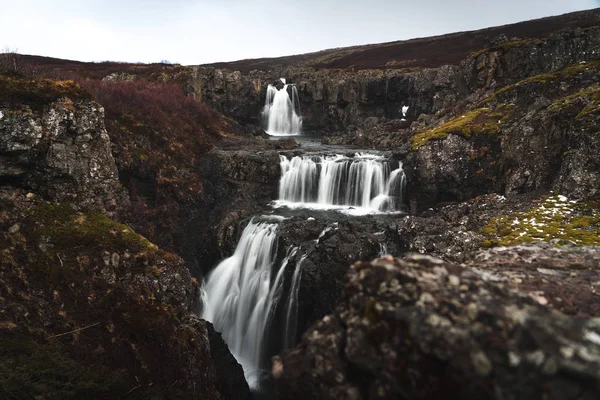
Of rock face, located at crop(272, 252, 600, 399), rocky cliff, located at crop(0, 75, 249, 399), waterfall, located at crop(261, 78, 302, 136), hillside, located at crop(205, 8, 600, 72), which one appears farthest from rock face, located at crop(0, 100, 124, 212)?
hillside, located at crop(205, 8, 600, 72)

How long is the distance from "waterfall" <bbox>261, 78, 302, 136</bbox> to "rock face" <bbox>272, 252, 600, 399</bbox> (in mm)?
47276

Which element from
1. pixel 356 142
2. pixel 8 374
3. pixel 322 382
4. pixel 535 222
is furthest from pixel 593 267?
pixel 356 142

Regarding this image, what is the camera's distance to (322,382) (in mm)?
4633

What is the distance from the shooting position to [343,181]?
2467 centimetres

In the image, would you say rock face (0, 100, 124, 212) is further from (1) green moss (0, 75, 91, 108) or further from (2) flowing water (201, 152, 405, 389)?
(2) flowing water (201, 152, 405, 389)

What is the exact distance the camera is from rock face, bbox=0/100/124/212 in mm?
13789

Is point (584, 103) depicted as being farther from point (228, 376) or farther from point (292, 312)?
point (228, 376)

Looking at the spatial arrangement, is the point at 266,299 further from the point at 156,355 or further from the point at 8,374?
the point at 8,374

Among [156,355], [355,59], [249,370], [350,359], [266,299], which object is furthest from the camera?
[355,59]

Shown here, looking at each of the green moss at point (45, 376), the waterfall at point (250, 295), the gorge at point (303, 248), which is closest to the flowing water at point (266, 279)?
the waterfall at point (250, 295)

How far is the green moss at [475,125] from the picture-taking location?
21.6 meters

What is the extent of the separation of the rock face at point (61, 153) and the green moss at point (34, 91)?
0.38 meters

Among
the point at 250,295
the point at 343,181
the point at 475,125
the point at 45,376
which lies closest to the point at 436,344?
the point at 45,376

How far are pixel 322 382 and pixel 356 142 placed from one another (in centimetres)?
3312
